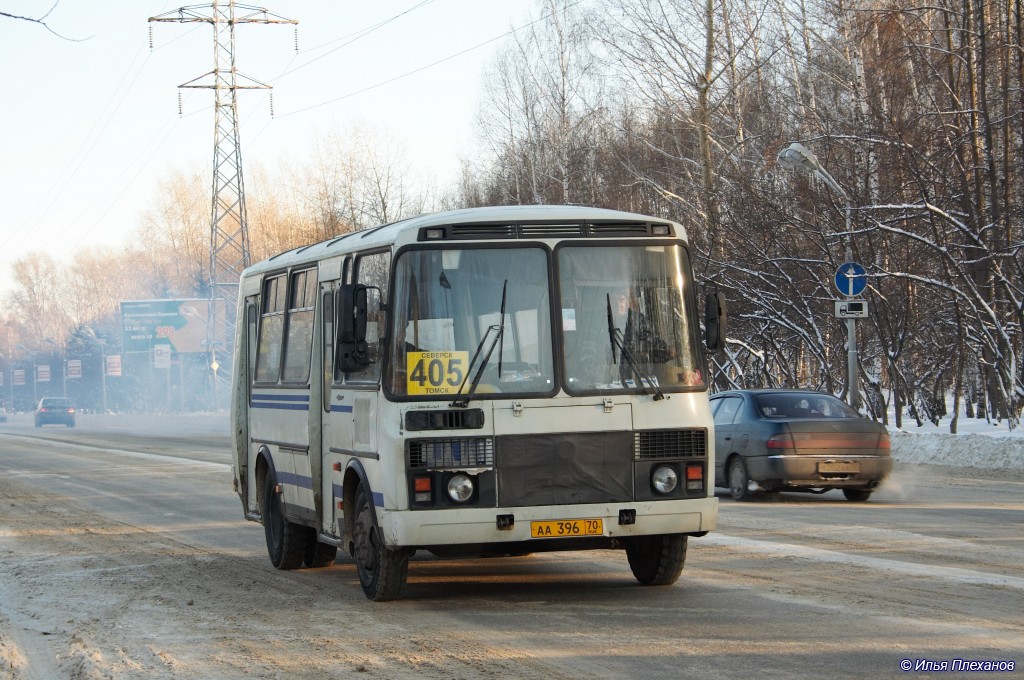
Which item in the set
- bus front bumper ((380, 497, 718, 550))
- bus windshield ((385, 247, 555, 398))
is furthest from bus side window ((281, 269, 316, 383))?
bus front bumper ((380, 497, 718, 550))

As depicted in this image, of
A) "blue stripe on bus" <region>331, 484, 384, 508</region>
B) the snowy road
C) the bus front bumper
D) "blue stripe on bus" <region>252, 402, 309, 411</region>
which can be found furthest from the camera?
"blue stripe on bus" <region>252, 402, 309, 411</region>

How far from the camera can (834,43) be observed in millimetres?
38438

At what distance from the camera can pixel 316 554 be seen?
12195 mm

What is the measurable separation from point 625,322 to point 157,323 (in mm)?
76126

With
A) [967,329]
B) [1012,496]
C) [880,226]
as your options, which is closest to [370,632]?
[1012,496]

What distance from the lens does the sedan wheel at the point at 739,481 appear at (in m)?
17.8

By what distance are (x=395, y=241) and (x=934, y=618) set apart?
410 cm

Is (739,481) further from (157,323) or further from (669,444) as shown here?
(157,323)

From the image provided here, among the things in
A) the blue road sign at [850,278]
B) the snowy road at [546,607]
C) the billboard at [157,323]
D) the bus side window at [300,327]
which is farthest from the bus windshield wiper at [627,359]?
the billboard at [157,323]

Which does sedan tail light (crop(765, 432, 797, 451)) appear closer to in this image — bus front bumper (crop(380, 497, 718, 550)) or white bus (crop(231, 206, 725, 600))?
white bus (crop(231, 206, 725, 600))

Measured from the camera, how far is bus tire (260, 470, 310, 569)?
1202 cm

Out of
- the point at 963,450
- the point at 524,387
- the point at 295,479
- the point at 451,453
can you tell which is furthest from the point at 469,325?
the point at 963,450

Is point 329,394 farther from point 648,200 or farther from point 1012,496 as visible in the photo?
point 648,200

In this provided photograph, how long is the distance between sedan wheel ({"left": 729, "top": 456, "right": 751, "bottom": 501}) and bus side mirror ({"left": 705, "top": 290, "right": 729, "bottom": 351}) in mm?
8041
